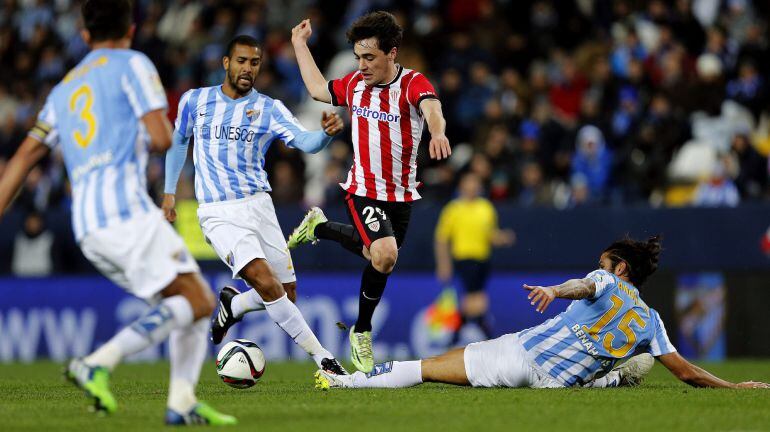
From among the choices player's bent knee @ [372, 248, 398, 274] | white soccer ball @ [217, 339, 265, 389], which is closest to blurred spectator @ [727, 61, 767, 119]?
player's bent knee @ [372, 248, 398, 274]

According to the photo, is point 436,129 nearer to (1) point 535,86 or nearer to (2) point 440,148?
(2) point 440,148

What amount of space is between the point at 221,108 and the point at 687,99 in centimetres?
916

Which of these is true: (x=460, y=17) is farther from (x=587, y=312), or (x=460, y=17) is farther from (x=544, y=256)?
(x=587, y=312)

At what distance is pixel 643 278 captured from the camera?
9.35 metres

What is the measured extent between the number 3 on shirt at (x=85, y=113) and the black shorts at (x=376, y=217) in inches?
124

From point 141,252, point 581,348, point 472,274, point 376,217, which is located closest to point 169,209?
point 376,217

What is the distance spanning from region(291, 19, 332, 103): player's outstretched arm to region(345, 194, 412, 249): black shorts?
0.84 metres

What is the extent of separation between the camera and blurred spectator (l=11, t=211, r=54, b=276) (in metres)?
17.3

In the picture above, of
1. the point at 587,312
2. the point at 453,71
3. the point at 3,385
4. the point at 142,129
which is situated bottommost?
the point at 3,385

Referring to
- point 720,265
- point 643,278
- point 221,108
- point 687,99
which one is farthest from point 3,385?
point 687,99

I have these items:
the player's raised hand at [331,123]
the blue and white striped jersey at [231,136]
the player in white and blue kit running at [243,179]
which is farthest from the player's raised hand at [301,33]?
the player's raised hand at [331,123]

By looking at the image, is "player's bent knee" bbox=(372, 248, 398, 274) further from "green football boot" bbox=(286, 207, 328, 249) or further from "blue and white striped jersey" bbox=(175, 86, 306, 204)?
"blue and white striped jersey" bbox=(175, 86, 306, 204)

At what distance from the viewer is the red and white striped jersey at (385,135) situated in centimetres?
966

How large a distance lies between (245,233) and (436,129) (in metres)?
1.92
